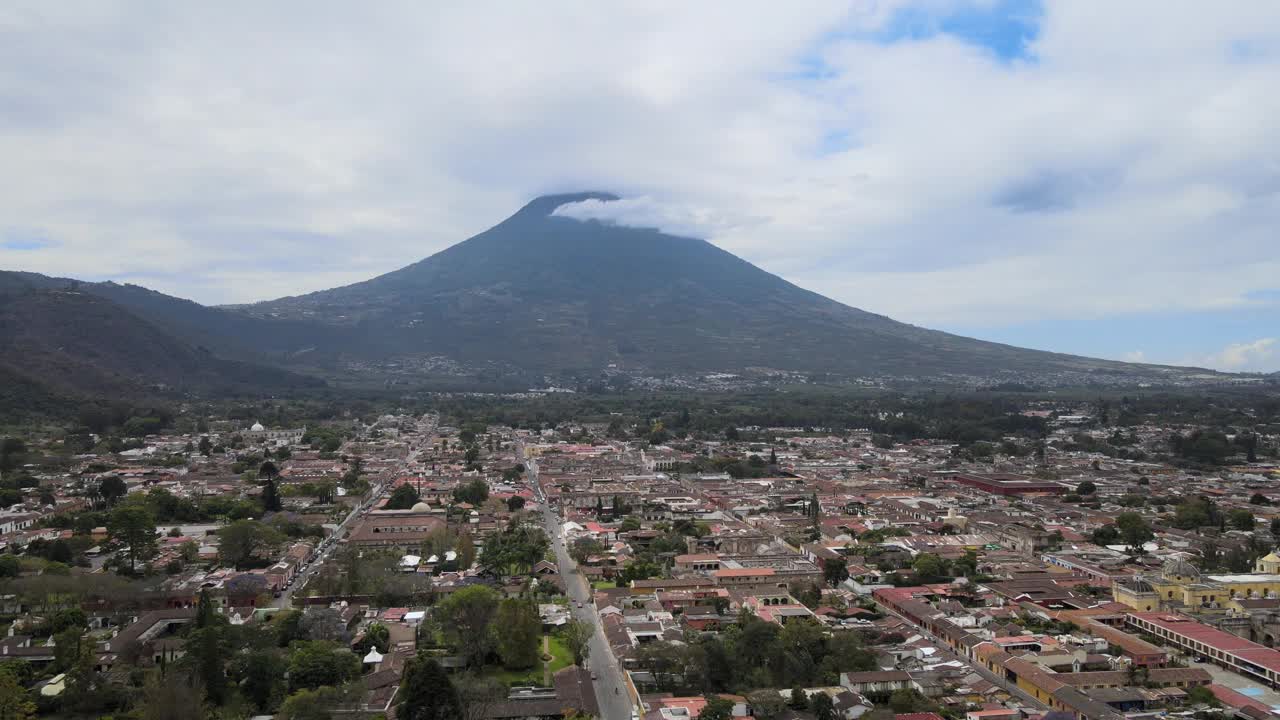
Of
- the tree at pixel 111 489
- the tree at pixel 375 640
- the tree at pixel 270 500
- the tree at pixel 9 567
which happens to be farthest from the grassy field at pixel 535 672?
the tree at pixel 111 489

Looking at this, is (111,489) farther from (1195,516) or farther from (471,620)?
(1195,516)

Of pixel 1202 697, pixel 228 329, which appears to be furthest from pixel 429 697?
pixel 228 329

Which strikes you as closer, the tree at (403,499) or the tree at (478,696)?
the tree at (478,696)

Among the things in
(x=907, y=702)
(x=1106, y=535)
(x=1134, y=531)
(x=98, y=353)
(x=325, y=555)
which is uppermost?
(x=98, y=353)

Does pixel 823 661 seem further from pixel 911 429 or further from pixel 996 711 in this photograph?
pixel 911 429

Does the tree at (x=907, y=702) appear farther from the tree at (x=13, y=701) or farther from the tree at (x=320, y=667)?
the tree at (x=13, y=701)
